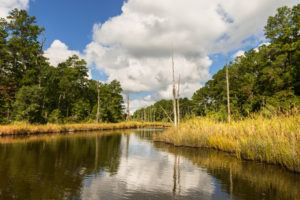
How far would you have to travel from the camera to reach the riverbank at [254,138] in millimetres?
10992

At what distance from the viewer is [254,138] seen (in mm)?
13312

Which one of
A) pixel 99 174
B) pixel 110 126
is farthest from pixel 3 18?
pixel 99 174

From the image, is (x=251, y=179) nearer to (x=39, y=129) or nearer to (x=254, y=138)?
(x=254, y=138)

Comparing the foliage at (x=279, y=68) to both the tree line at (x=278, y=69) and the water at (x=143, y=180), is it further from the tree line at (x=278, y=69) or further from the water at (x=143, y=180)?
the water at (x=143, y=180)

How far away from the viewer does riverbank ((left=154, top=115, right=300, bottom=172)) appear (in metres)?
11.0

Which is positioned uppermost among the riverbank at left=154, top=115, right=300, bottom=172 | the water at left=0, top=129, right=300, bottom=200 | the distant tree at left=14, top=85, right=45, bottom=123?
the distant tree at left=14, top=85, right=45, bottom=123

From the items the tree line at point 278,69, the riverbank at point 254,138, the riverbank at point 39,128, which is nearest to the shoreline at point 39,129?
the riverbank at point 39,128

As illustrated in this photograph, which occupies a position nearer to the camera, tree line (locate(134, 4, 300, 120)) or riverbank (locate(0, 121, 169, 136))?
riverbank (locate(0, 121, 169, 136))

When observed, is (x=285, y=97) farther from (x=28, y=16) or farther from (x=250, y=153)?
(x=28, y=16)

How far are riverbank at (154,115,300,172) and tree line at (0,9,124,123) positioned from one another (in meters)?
25.8

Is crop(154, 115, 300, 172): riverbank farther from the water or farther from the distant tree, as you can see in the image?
the distant tree

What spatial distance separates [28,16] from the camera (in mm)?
51625

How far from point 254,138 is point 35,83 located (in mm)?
44258

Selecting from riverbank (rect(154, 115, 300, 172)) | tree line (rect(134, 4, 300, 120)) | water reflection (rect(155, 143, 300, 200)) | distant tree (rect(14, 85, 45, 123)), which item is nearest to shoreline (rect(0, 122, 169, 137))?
distant tree (rect(14, 85, 45, 123))
